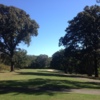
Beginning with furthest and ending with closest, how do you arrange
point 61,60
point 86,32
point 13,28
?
point 61,60 → point 13,28 → point 86,32

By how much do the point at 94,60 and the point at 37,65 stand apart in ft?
326

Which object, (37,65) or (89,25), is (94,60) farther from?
(37,65)

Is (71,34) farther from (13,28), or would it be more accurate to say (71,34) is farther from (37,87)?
(37,87)

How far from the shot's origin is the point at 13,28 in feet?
188

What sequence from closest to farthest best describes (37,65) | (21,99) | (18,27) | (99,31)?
1. (21,99)
2. (99,31)
3. (18,27)
4. (37,65)

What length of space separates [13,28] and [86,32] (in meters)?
15.7

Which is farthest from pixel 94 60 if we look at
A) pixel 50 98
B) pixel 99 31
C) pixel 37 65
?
pixel 37 65

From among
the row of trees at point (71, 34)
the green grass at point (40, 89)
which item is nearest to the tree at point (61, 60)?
the row of trees at point (71, 34)

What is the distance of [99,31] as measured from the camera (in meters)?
51.2

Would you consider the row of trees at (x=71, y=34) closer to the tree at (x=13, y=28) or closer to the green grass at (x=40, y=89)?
the tree at (x=13, y=28)

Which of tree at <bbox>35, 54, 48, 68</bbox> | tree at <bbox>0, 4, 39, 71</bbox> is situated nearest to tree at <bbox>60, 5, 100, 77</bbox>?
tree at <bbox>0, 4, 39, 71</bbox>

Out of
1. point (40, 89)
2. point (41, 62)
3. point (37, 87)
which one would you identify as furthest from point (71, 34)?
point (41, 62)

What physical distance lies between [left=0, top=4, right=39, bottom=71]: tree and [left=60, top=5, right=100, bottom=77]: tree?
9.90 m

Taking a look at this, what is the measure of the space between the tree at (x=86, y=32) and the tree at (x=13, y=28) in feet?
32.5
